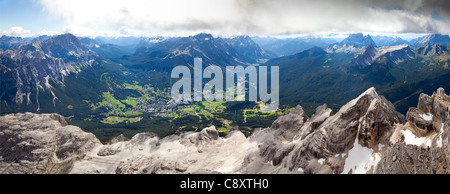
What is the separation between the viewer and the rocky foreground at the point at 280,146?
185 feet

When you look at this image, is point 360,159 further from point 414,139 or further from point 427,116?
point 427,116

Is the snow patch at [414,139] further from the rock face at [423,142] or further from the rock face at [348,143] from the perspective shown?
the rock face at [348,143]

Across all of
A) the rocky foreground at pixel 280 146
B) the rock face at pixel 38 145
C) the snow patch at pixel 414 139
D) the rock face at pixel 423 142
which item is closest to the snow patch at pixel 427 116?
the rock face at pixel 423 142

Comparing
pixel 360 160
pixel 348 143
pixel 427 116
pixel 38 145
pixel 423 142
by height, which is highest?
pixel 427 116

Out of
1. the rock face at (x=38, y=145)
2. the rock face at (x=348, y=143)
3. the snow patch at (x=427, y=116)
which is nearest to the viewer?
the snow patch at (x=427, y=116)

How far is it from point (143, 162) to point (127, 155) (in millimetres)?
14734

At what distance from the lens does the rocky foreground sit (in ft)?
185

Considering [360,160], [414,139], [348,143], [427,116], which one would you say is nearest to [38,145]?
[348,143]

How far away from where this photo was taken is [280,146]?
306 feet

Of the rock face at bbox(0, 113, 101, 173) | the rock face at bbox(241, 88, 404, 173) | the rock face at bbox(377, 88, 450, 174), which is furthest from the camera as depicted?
the rock face at bbox(0, 113, 101, 173)

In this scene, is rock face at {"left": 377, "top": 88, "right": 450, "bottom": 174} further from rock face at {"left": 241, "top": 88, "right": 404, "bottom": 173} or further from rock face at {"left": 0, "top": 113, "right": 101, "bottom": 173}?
rock face at {"left": 0, "top": 113, "right": 101, "bottom": 173}

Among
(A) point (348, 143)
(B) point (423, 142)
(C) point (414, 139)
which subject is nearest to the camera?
(B) point (423, 142)

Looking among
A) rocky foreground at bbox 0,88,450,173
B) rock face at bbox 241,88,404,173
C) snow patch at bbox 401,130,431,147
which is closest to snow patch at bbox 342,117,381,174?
rock face at bbox 241,88,404,173
